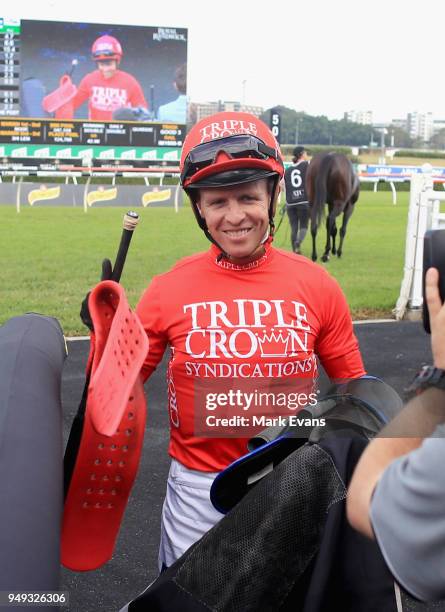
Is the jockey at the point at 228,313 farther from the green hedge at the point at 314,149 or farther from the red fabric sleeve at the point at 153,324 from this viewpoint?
the green hedge at the point at 314,149

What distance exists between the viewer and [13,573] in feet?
3.67

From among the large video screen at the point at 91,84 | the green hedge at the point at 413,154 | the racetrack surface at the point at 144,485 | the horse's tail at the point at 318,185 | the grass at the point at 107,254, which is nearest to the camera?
the racetrack surface at the point at 144,485

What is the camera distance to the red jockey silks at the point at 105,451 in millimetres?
1278

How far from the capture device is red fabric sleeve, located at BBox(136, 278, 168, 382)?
7.18 ft

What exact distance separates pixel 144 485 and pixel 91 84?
36.3 m

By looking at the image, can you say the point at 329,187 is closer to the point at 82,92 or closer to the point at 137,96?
the point at 82,92

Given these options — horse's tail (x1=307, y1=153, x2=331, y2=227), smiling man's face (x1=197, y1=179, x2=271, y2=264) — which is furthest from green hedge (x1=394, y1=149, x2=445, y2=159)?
smiling man's face (x1=197, y1=179, x2=271, y2=264)

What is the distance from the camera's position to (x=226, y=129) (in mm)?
2143

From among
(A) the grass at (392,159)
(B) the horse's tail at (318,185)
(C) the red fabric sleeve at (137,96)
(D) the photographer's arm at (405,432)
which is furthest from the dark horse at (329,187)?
(A) the grass at (392,159)

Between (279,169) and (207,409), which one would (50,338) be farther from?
(279,169)

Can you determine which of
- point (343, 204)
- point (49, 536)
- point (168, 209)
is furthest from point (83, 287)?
point (168, 209)

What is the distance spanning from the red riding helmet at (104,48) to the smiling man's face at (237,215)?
127ft

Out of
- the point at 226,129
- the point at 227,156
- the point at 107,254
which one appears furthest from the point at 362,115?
the point at 107,254

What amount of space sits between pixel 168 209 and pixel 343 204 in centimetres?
1035
